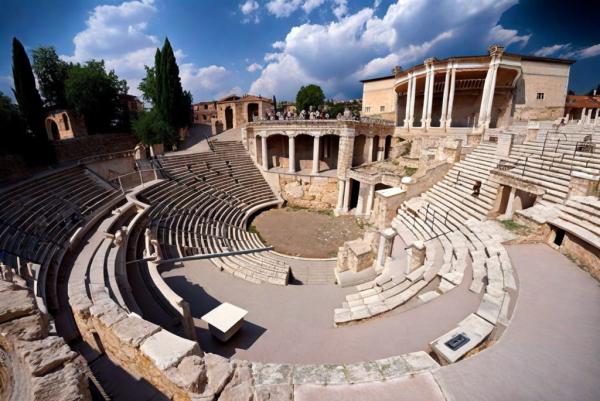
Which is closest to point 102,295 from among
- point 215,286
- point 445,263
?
point 215,286

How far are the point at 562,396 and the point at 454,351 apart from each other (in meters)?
1.10

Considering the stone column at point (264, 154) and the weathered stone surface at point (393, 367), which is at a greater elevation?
the stone column at point (264, 154)

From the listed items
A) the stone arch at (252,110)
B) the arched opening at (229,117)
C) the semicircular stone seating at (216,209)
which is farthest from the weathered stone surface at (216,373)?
the arched opening at (229,117)

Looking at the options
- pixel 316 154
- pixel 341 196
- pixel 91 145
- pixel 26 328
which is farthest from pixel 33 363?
pixel 91 145

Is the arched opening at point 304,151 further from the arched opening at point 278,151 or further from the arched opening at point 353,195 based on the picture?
the arched opening at point 353,195

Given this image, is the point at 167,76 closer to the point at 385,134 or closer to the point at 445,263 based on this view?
the point at 385,134

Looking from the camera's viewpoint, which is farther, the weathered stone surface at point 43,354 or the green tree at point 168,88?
the green tree at point 168,88

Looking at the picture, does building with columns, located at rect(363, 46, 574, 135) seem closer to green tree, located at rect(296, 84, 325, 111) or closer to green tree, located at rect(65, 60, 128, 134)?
green tree, located at rect(296, 84, 325, 111)

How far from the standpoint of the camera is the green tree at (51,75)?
2273cm

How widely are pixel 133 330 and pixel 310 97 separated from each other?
4365 centimetres

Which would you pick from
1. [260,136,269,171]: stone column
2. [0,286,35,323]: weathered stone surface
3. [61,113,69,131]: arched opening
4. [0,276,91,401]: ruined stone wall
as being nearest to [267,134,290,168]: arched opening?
[260,136,269,171]: stone column

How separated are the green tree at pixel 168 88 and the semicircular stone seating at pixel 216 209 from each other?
16.5 ft

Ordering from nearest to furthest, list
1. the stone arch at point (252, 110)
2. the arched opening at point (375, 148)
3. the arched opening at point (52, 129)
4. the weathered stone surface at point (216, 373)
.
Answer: the weathered stone surface at point (216, 373), the arched opening at point (375, 148), the arched opening at point (52, 129), the stone arch at point (252, 110)

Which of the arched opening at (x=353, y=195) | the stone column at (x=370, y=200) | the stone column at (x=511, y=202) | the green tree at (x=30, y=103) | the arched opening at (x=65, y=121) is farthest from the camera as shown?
the arched opening at (x=65, y=121)
